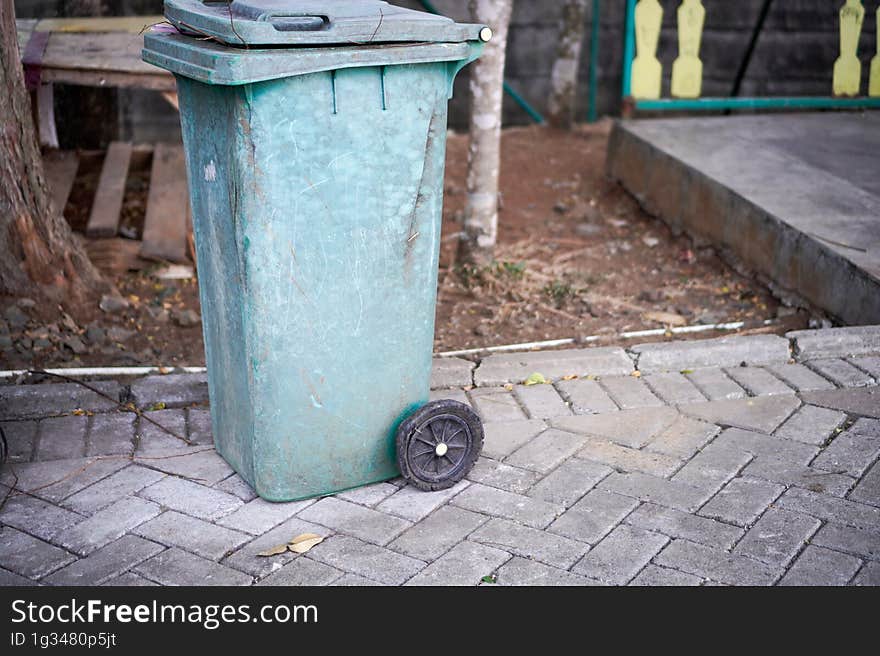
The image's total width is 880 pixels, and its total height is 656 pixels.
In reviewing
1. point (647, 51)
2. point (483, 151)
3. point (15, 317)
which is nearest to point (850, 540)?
point (483, 151)

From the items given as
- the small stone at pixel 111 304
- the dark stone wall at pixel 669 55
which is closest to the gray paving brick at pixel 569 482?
the small stone at pixel 111 304

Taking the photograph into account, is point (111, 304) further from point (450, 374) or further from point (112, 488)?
point (450, 374)

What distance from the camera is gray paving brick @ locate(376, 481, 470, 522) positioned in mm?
3324

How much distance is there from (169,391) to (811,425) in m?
2.57

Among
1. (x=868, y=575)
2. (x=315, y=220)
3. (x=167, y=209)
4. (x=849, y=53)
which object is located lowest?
(x=868, y=575)

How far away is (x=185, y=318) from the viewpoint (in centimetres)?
493

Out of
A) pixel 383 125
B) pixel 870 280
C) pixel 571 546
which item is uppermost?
pixel 383 125

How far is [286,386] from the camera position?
3223mm

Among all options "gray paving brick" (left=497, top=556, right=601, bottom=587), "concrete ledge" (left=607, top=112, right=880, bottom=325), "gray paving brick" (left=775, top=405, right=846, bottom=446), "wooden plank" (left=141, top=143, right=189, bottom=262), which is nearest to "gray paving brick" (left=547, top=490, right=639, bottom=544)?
"gray paving brick" (left=497, top=556, right=601, bottom=587)

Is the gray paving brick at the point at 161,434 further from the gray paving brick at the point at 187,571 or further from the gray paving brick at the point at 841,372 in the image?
the gray paving brick at the point at 841,372

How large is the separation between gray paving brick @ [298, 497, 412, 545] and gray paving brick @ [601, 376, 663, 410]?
3.99 ft

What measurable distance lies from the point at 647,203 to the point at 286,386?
4228 mm
